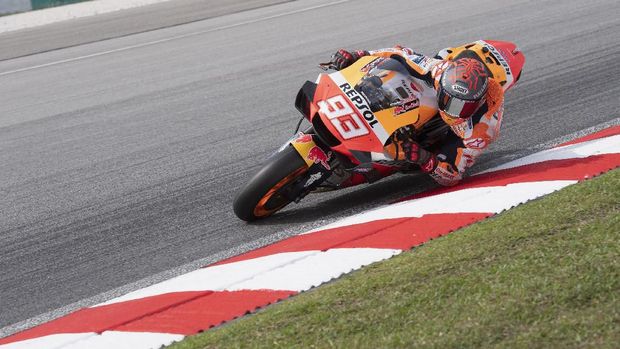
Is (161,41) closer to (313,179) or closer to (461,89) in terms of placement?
(313,179)

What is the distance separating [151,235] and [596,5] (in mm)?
8986

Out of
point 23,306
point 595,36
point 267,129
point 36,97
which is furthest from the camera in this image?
point 36,97

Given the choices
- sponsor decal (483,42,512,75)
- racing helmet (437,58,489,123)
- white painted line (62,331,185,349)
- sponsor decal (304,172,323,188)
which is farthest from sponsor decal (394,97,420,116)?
white painted line (62,331,185,349)

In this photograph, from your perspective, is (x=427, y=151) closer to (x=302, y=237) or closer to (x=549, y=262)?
(x=302, y=237)

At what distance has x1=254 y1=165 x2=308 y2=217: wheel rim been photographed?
6465mm

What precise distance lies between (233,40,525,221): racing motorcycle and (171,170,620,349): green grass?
4.69 feet

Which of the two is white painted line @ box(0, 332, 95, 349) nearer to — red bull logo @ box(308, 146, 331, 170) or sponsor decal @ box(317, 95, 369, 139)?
red bull logo @ box(308, 146, 331, 170)

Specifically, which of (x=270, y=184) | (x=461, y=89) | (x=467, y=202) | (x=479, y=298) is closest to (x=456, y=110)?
(x=461, y=89)

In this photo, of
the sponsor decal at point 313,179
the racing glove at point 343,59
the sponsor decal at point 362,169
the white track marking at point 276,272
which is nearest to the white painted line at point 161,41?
the racing glove at point 343,59

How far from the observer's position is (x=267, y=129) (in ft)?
30.5

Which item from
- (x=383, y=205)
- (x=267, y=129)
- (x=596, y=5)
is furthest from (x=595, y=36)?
(x=383, y=205)

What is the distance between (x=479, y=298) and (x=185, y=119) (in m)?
6.49

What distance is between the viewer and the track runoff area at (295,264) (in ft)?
15.8

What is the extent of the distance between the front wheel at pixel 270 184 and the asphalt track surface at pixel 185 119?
0.43 feet
